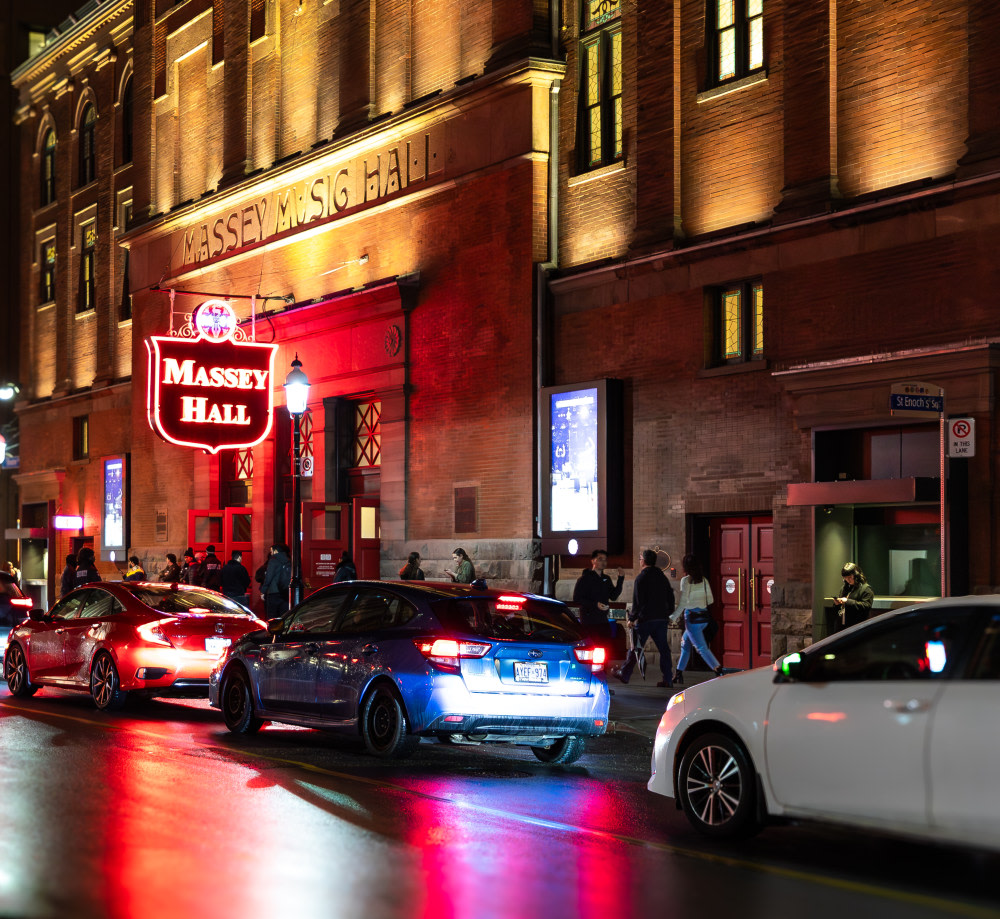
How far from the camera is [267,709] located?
14.4 meters

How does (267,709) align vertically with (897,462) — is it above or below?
below

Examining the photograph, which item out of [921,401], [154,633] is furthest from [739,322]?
[154,633]

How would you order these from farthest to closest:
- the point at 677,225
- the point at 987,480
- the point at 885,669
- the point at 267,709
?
1. the point at 677,225
2. the point at 987,480
3. the point at 267,709
4. the point at 885,669

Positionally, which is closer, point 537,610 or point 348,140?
point 537,610

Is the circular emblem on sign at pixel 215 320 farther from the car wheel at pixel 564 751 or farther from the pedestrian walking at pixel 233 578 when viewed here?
the car wheel at pixel 564 751

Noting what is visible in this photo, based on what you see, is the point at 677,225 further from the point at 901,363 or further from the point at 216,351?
the point at 216,351

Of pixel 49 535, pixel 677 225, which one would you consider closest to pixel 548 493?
pixel 677 225

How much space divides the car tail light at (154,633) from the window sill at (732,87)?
11.3 metres

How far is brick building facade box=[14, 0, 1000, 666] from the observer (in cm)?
1897

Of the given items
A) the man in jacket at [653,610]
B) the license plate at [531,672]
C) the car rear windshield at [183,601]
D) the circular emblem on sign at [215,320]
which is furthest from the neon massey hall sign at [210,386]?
the license plate at [531,672]

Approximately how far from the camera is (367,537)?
2866 centimetres

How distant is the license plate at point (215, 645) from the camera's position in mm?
16859

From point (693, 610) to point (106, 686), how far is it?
7.60 meters

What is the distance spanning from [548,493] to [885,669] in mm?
15811
